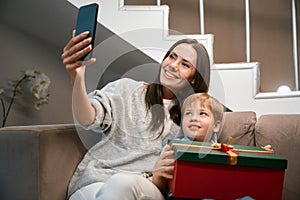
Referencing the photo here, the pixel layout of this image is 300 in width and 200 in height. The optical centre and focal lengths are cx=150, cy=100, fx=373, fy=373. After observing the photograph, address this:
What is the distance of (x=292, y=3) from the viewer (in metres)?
1.40

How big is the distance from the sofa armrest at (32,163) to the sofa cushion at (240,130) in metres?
0.52

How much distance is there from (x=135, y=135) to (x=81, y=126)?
0.16 m

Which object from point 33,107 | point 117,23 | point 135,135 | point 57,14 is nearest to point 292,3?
point 117,23

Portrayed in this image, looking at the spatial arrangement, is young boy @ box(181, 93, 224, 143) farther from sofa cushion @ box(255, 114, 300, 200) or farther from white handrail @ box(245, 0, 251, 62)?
white handrail @ box(245, 0, 251, 62)

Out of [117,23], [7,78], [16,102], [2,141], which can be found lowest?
[2,141]

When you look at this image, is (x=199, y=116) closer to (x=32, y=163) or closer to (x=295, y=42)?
(x=32, y=163)

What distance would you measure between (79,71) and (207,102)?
1.23 ft

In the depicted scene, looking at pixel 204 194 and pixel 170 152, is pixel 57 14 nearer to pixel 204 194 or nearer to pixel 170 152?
pixel 170 152

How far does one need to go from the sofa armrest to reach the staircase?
39cm

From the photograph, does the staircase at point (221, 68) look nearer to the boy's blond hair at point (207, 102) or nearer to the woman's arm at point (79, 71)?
the boy's blond hair at point (207, 102)

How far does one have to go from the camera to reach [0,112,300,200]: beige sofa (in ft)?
3.13

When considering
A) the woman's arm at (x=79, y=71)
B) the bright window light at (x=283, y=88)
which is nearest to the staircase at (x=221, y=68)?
the bright window light at (x=283, y=88)

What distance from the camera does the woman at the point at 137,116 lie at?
1.06 metres

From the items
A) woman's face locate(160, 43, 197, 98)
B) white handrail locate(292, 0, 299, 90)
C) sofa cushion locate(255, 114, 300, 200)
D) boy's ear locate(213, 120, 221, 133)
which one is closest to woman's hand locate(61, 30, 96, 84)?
woman's face locate(160, 43, 197, 98)
